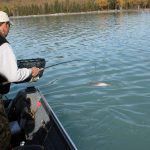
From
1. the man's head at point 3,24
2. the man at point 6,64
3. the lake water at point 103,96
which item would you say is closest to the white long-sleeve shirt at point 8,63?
the man at point 6,64

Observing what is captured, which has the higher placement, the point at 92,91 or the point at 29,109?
the point at 29,109

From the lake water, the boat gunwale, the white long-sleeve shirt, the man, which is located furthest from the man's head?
the lake water

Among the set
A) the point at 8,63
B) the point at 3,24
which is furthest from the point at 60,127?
the point at 3,24

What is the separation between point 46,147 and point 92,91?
642 cm

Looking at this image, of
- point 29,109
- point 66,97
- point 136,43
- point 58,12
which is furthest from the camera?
point 58,12

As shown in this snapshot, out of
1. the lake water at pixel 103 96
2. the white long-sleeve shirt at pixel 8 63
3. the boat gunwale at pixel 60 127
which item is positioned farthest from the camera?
the lake water at pixel 103 96

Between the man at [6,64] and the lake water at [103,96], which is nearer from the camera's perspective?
the man at [6,64]

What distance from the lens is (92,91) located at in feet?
39.9

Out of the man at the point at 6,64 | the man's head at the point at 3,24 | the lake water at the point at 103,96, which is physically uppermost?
the man's head at the point at 3,24

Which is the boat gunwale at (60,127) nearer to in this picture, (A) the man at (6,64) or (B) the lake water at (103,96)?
(A) the man at (6,64)

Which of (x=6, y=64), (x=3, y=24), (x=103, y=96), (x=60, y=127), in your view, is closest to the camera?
(x=6, y=64)

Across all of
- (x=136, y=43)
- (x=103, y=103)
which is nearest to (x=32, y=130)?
(x=103, y=103)

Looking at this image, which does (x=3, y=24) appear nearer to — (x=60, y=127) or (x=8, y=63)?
(x=8, y=63)

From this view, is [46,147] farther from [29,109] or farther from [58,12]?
[58,12]
